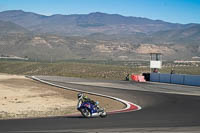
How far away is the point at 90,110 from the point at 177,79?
99.6ft

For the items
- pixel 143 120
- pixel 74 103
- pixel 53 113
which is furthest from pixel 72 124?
pixel 74 103

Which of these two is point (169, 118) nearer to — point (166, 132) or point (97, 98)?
point (166, 132)

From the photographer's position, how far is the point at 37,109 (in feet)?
79.1

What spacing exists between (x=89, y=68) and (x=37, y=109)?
2854 inches

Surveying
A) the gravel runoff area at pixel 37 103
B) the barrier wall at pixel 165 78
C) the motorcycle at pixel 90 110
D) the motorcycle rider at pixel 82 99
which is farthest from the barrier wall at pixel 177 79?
the motorcycle at pixel 90 110

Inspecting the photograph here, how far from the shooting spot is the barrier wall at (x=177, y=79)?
45.0 metres

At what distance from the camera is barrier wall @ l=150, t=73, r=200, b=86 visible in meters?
45.0

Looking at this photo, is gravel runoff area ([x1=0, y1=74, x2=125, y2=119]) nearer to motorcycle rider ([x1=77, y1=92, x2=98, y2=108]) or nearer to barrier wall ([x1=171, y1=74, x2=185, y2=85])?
motorcycle rider ([x1=77, y1=92, x2=98, y2=108])

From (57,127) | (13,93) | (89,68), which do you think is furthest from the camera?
(89,68)

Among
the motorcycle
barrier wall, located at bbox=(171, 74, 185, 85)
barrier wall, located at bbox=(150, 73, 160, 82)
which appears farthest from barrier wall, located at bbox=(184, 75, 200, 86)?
the motorcycle

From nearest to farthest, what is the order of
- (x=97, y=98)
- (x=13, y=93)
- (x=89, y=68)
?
(x=97, y=98) → (x=13, y=93) → (x=89, y=68)

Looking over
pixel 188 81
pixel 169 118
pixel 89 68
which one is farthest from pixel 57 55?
pixel 169 118

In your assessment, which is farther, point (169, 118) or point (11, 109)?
point (11, 109)

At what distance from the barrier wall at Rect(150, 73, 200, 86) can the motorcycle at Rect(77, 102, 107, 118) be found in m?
27.0
